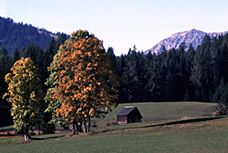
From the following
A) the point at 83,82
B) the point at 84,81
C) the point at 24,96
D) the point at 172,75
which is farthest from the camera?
the point at 172,75

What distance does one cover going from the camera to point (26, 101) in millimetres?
76875

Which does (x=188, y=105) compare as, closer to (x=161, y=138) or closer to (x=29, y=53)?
(x=29, y=53)

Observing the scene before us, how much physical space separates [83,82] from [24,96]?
11.3m

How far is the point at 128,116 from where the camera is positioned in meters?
110

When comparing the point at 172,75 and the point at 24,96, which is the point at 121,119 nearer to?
the point at 24,96

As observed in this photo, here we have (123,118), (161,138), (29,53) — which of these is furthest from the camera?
(29,53)

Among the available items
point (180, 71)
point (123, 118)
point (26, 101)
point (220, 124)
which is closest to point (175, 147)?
point (220, 124)

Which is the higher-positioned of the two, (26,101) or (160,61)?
(160,61)

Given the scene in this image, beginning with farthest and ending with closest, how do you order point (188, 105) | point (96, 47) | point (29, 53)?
1. point (29, 53)
2. point (188, 105)
3. point (96, 47)

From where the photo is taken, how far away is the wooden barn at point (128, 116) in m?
110

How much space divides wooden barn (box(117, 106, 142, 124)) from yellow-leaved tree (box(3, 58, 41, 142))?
1376 inches

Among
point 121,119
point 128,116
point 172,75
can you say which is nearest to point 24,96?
point 121,119

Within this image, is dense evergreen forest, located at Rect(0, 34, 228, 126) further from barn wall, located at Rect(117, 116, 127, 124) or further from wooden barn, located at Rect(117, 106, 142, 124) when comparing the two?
barn wall, located at Rect(117, 116, 127, 124)

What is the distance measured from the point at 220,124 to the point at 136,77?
100147 mm
